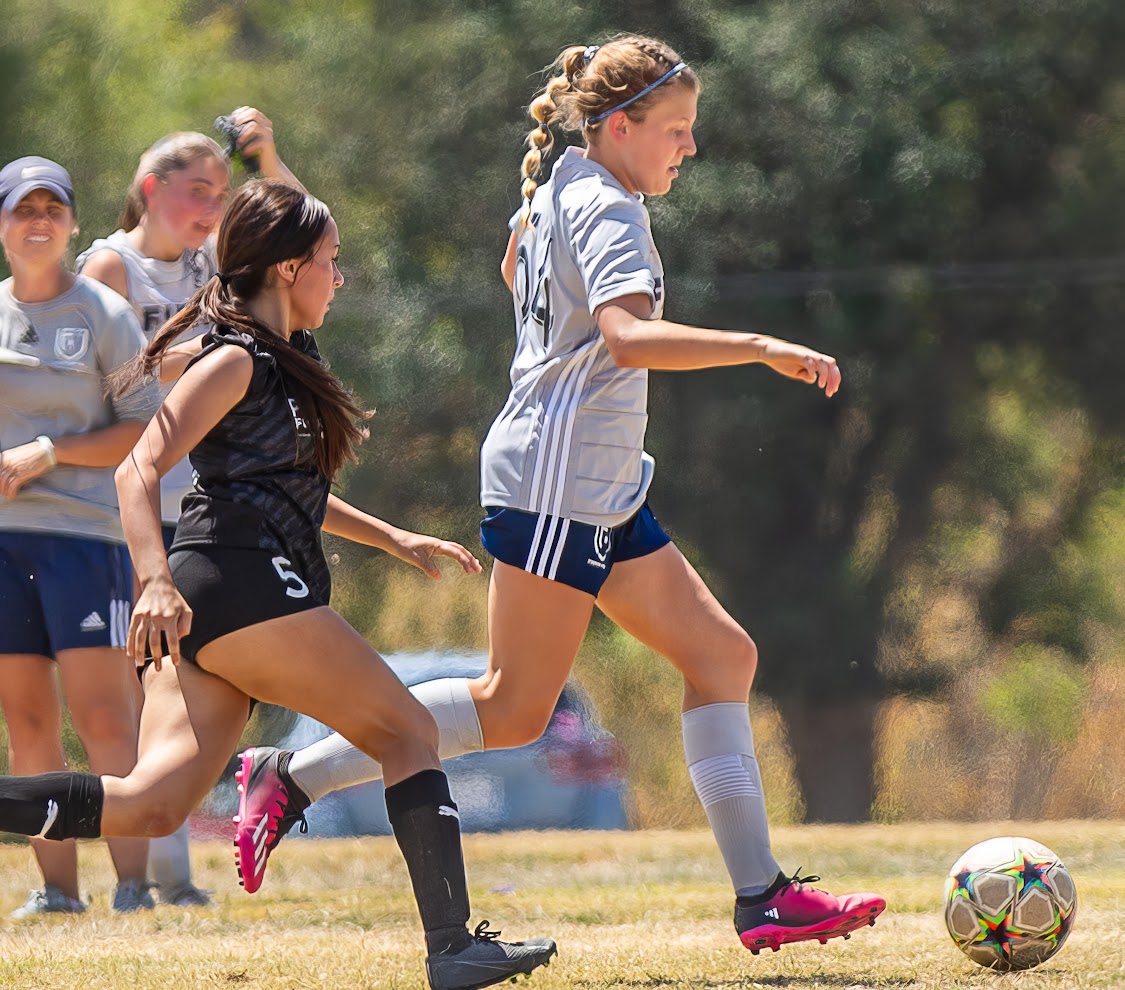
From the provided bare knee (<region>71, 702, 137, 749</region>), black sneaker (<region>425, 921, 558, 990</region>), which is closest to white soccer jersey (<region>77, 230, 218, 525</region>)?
bare knee (<region>71, 702, 137, 749</region>)

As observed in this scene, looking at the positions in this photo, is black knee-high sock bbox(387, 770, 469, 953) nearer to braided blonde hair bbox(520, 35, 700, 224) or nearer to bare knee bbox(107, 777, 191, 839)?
bare knee bbox(107, 777, 191, 839)

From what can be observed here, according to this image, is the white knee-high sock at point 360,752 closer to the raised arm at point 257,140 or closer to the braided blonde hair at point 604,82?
the braided blonde hair at point 604,82

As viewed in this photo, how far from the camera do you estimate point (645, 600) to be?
3.53m

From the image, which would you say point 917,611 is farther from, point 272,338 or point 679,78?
point 272,338

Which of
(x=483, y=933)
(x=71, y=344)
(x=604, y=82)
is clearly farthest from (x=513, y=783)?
(x=483, y=933)

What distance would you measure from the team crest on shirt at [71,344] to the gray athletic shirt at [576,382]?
4.31ft

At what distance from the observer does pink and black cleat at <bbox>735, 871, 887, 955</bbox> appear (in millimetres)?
3379

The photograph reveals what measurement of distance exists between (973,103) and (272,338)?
7954mm

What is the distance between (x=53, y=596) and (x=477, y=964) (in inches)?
74.2

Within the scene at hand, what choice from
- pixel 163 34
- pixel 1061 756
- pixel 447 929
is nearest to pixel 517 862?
pixel 447 929

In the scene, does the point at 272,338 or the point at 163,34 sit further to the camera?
the point at 163,34

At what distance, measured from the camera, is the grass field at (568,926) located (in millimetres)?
3393

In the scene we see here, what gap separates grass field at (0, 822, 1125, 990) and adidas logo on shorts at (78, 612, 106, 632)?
2.31 feet

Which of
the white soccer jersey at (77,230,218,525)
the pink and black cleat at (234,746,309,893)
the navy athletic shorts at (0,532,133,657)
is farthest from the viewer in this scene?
the white soccer jersey at (77,230,218,525)
